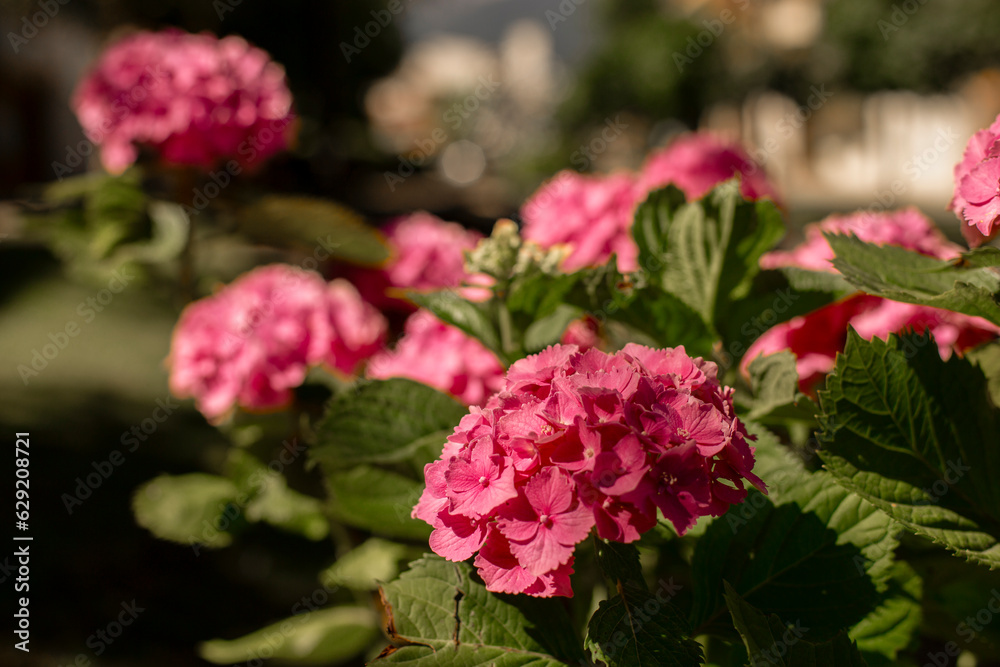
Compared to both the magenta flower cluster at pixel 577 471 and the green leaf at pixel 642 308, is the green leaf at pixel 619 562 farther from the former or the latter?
the green leaf at pixel 642 308

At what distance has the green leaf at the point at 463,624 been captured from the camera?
725mm

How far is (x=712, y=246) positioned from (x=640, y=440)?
0.49m

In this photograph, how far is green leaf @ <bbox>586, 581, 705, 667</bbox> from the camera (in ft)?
2.11

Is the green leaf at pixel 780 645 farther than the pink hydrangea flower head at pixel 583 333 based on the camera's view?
No

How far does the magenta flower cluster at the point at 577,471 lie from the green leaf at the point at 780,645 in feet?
0.30

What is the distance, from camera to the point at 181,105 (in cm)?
198

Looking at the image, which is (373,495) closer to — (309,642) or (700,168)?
(309,642)

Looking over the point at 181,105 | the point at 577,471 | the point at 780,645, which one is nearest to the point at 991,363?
the point at 780,645

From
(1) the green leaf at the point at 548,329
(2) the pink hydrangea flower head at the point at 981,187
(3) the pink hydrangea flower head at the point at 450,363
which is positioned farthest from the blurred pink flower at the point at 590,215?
(2) the pink hydrangea flower head at the point at 981,187

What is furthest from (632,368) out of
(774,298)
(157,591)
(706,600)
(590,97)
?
(590,97)

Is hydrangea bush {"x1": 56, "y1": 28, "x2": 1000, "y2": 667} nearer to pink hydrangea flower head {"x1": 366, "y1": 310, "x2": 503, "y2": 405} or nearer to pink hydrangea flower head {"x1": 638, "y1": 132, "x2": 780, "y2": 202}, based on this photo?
pink hydrangea flower head {"x1": 366, "y1": 310, "x2": 503, "y2": 405}

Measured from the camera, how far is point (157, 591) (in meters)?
3.16

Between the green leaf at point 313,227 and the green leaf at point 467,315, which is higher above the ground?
the green leaf at point 467,315

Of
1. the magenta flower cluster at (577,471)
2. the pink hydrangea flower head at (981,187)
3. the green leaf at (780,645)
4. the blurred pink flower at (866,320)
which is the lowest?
the blurred pink flower at (866,320)
